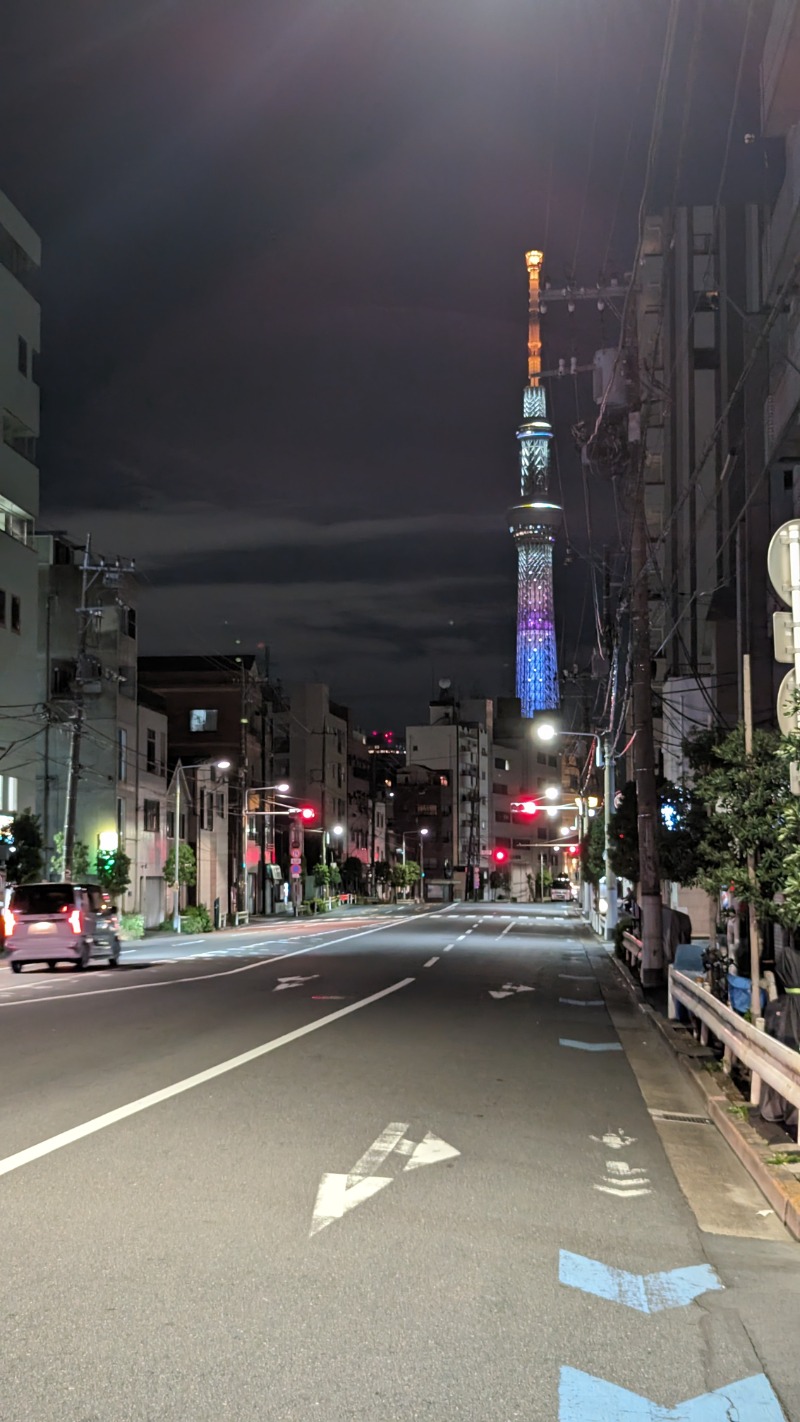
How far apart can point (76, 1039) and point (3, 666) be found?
34100mm

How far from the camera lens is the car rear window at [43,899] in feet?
94.6

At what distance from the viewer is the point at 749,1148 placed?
943 centimetres

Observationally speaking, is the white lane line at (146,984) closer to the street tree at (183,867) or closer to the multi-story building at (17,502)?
the multi-story building at (17,502)

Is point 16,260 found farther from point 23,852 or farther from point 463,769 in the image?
point 463,769

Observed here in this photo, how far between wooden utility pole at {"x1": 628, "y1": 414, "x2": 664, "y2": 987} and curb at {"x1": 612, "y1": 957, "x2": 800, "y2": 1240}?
9.50 m

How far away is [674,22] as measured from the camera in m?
11.6

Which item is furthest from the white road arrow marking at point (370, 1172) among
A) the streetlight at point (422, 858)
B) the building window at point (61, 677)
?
the streetlight at point (422, 858)

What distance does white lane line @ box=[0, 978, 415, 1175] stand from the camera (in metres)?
8.79

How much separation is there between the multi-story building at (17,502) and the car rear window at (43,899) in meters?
17.7

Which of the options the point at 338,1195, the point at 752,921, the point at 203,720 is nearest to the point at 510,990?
the point at 752,921

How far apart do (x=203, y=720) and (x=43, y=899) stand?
2358 inches

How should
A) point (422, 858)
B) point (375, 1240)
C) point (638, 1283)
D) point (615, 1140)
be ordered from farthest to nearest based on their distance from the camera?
point (422, 858) → point (615, 1140) → point (375, 1240) → point (638, 1283)

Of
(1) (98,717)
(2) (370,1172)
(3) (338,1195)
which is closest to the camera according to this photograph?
(3) (338,1195)

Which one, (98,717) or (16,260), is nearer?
(16,260)
